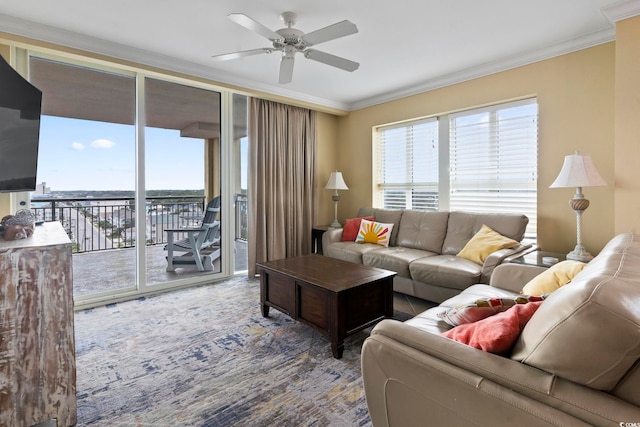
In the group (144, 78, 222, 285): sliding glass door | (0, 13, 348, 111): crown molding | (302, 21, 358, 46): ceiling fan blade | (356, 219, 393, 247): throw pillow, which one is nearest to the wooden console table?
(302, 21, 358, 46): ceiling fan blade

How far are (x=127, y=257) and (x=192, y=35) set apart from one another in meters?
2.65

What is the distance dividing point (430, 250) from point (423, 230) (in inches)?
10.7

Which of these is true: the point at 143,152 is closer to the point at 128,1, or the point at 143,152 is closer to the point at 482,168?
the point at 128,1

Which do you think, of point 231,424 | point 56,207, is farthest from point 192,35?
point 231,424

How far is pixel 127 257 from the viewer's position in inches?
157

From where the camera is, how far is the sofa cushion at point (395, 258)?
133 inches

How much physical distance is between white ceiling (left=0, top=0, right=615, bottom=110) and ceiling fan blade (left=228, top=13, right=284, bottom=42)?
225 mm

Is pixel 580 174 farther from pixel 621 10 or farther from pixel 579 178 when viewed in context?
pixel 621 10

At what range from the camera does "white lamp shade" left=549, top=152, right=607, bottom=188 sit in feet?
8.33

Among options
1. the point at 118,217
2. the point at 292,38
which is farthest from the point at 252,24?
the point at 118,217

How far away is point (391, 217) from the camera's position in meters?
4.41

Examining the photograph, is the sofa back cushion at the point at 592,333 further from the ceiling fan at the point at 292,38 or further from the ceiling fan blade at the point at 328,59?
the ceiling fan blade at the point at 328,59

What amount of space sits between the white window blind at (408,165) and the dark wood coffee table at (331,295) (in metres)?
2.06

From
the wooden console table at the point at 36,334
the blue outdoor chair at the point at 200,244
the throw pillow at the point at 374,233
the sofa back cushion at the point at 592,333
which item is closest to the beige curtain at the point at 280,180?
the blue outdoor chair at the point at 200,244
